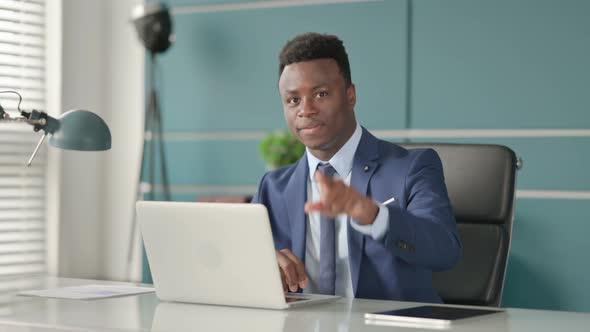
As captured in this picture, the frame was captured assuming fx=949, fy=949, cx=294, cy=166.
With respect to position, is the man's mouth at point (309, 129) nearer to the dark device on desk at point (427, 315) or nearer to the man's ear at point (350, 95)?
the man's ear at point (350, 95)

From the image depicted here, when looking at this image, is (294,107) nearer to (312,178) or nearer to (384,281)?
(312,178)

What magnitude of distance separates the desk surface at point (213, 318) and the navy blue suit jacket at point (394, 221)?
0.18m

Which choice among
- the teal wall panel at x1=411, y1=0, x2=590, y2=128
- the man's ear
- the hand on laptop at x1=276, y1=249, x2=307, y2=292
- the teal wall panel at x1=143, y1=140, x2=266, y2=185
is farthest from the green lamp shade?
the teal wall panel at x1=143, y1=140, x2=266, y2=185

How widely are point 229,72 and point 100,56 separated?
835 millimetres

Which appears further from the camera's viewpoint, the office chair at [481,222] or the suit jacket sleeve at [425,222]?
the office chair at [481,222]

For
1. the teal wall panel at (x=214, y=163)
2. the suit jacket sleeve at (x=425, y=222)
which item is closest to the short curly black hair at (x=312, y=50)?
the suit jacket sleeve at (x=425, y=222)

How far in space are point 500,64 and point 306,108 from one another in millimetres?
1812

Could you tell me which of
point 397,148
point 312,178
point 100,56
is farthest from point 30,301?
point 100,56

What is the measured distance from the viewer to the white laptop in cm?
183

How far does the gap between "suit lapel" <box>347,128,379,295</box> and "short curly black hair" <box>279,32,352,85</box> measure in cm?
19

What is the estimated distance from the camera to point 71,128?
2.02 metres

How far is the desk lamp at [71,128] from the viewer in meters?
2.01

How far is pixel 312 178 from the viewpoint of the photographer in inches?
95.9

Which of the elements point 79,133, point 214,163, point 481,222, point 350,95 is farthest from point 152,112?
point 79,133
